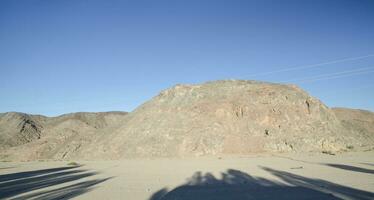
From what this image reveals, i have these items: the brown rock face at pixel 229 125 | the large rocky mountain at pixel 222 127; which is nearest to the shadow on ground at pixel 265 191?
the large rocky mountain at pixel 222 127

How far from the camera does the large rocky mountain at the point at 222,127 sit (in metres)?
54.6

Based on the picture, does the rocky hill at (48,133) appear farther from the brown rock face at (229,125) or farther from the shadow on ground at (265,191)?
the shadow on ground at (265,191)

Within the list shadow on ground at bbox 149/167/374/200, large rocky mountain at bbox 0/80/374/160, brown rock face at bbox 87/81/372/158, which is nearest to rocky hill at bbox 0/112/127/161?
large rocky mountain at bbox 0/80/374/160

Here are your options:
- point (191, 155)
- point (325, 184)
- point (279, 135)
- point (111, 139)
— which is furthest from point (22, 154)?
point (325, 184)

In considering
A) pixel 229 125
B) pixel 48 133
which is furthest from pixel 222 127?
pixel 48 133

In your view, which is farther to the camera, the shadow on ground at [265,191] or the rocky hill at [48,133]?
the rocky hill at [48,133]

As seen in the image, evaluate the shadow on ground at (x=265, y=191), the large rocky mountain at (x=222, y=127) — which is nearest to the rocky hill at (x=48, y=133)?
the large rocky mountain at (x=222, y=127)

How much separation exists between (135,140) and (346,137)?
101ft

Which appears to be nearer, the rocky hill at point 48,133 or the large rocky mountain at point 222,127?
the large rocky mountain at point 222,127

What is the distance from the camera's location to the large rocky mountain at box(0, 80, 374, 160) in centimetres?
5456

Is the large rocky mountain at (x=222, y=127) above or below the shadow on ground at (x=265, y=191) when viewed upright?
above

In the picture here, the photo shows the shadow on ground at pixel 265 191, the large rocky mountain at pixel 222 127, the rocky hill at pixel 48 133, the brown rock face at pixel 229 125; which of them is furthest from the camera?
the rocky hill at pixel 48 133

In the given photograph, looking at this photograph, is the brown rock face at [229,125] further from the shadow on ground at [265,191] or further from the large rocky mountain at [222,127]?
the shadow on ground at [265,191]

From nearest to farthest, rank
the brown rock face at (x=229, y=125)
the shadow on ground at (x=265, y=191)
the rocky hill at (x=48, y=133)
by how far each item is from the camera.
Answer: the shadow on ground at (x=265, y=191) → the brown rock face at (x=229, y=125) → the rocky hill at (x=48, y=133)
